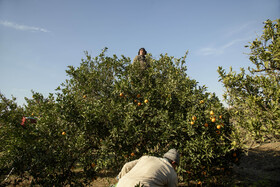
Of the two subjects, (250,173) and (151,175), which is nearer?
(151,175)

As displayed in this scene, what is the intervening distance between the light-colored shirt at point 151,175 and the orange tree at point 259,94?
4.51ft

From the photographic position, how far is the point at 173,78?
188 inches

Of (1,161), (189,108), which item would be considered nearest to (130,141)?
(189,108)

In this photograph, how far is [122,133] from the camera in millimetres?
3656

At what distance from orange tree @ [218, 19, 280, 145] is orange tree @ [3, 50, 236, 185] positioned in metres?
0.52

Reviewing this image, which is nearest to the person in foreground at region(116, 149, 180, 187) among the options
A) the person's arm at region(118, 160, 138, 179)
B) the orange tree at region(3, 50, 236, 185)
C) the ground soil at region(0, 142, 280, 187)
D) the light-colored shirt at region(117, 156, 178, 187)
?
the light-colored shirt at region(117, 156, 178, 187)

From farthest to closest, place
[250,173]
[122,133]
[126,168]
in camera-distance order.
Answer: [250,173] → [122,133] → [126,168]

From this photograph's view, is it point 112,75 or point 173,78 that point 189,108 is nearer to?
point 173,78

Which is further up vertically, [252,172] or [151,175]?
[151,175]

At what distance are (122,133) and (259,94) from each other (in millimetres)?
2568

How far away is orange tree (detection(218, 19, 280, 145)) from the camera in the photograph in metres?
2.65

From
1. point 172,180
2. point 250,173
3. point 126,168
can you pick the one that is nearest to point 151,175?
point 172,180

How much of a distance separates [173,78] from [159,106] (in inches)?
35.0

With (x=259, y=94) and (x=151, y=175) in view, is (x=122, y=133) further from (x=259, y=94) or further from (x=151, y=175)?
(x=259, y=94)
